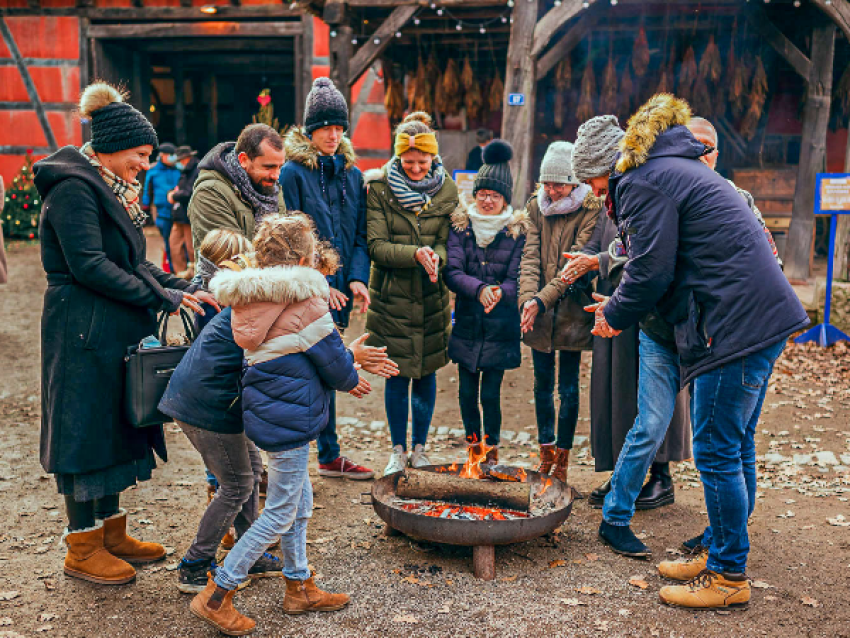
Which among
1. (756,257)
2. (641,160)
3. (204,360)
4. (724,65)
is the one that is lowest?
(204,360)

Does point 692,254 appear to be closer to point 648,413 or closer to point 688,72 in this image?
point 648,413

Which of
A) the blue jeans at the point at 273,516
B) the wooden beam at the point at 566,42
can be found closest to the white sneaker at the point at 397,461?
the blue jeans at the point at 273,516

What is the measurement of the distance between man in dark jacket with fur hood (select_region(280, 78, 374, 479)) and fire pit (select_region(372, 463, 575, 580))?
3.42 feet

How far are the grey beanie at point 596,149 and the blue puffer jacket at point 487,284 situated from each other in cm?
84

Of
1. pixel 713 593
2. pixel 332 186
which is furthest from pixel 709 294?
pixel 332 186

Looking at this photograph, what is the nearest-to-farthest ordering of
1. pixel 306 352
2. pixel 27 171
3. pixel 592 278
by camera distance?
pixel 306 352 → pixel 592 278 → pixel 27 171

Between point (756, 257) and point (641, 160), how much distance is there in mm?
660

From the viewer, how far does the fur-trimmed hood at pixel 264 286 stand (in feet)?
10.4

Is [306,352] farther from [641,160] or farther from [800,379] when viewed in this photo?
[800,379]

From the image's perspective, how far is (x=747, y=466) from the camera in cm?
386

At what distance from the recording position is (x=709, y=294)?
3.48 metres

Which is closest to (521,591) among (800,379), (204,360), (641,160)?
(204,360)

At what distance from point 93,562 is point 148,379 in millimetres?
999

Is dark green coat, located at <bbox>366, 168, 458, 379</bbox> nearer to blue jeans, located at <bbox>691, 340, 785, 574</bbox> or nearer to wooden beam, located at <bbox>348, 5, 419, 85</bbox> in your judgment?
blue jeans, located at <bbox>691, 340, 785, 574</bbox>
